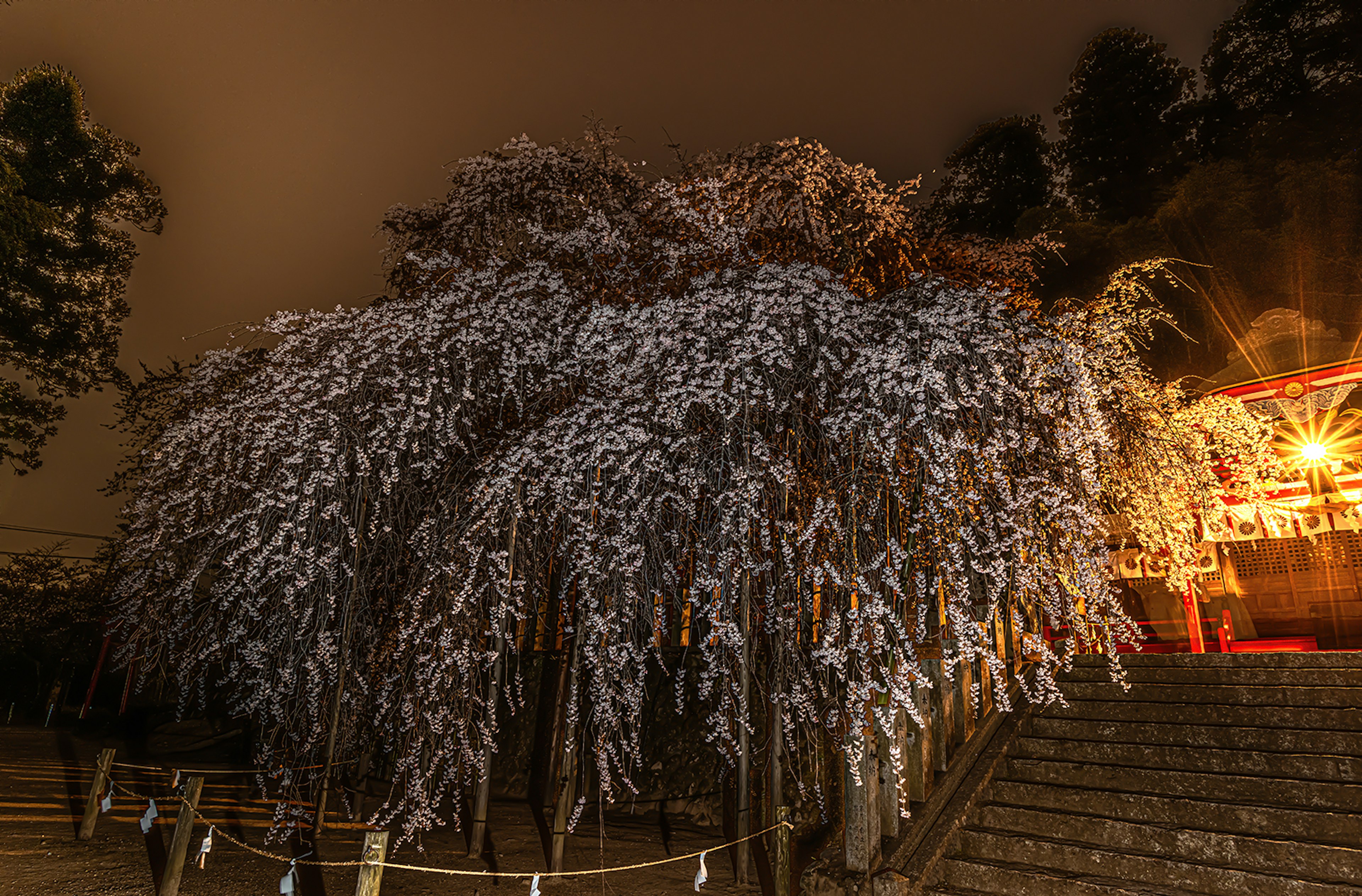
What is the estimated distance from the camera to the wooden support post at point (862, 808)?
4.11 meters

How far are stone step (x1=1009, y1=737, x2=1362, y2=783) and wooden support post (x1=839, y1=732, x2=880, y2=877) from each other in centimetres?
180

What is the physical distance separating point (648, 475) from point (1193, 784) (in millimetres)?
4251

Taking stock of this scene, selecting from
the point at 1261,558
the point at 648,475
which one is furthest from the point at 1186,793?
the point at 1261,558

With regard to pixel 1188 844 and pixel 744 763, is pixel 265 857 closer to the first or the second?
pixel 744 763

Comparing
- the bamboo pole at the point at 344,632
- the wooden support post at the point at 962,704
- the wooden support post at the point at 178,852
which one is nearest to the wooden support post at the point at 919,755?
the wooden support post at the point at 962,704

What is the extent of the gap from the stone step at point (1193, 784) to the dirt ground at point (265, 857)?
2282 millimetres

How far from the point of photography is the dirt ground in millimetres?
4871

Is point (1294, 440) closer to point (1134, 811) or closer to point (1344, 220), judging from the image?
point (1344, 220)

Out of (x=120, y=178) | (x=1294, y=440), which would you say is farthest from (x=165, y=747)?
(x=1294, y=440)

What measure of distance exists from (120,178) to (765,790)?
1941 cm

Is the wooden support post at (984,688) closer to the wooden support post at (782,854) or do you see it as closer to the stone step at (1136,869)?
the stone step at (1136,869)

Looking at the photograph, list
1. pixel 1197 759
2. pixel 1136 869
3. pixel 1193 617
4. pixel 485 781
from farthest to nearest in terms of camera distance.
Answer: pixel 1193 617, pixel 485 781, pixel 1197 759, pixel 1136 869

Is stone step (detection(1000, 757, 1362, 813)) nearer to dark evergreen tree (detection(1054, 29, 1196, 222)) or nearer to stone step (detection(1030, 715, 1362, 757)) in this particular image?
stone step (detection(1030, 715, 1362, 757))

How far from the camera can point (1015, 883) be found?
416cm
